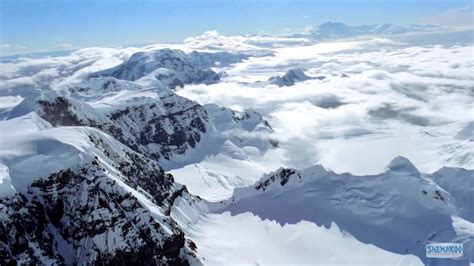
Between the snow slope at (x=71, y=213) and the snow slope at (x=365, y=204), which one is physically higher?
the snow slope at (x=71, y=213)

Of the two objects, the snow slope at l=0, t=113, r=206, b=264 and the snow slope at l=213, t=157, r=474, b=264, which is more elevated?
the snow slope at l=0, t=113, r=206, b=264

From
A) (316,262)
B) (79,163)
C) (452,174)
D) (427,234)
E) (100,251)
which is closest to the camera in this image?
(100,251)

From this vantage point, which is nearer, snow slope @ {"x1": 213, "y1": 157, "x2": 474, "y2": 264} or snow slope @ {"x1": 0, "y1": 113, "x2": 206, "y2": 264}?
snow slope @ {"x1": 0, "y1": 113, "x2": 206, "y2": 264}

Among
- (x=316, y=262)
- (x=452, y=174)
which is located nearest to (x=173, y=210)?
(x=316, y=262)

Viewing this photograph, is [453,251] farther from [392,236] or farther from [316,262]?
[316,262]

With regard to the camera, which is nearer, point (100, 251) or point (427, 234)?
point (100, 251)

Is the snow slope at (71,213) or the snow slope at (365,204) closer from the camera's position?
the snow slope at (71,213)

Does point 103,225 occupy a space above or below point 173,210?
above

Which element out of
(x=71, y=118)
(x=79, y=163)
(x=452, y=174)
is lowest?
(x=452, y=174)

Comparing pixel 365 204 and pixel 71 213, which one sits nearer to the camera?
pixel 71 213

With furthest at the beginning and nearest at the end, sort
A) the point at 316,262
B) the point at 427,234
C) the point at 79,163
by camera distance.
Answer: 1. the point at 427,234
2. the point at 316,262
3. the point at 79,163

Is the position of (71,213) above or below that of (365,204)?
above
